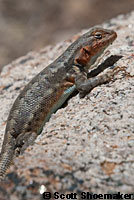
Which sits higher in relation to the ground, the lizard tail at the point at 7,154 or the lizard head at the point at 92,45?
the lizard head at the point at 92,45

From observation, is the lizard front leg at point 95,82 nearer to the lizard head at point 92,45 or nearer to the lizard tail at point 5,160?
the lizard head at point 92,45

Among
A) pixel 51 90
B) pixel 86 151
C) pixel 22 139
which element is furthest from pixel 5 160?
pixel 86 151

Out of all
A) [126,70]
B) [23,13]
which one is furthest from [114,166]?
[23,13]

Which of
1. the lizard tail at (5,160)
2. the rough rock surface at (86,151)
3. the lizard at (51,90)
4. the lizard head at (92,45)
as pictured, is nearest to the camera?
the rough rock surface at (86,151)

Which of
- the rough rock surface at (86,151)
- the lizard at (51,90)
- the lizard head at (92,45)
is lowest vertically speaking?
the rough rock surface at (86,151)

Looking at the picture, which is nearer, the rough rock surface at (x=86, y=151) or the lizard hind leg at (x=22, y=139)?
the rough rock surface at (x=86, y=151)

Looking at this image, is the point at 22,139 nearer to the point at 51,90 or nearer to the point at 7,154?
the point at 7,154

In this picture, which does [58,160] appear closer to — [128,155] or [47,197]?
[47,197]

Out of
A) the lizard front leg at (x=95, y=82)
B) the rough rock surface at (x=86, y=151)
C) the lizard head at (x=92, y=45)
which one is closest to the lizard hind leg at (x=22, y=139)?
the rough rock surface at (x=86, y=151)

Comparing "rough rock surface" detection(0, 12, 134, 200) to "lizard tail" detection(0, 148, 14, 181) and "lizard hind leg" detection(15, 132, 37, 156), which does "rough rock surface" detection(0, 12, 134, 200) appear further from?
"lizard tail" detection(0, 148, 14, 181)
